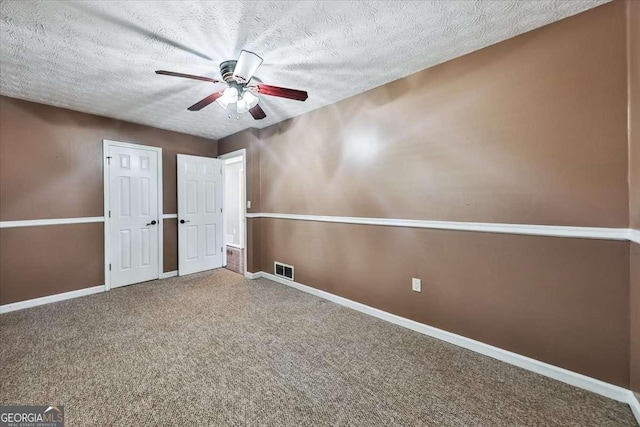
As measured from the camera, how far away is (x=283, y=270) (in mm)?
4023

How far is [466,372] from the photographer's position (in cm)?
197

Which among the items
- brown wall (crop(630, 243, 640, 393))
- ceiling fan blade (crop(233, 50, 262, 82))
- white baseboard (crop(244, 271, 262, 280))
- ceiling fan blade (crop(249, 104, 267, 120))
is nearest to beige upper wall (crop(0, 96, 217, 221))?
white baseboard (crop(244, 271, 262, 280))

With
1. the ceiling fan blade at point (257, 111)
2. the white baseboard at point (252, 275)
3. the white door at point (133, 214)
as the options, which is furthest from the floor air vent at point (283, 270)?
the ceiling fan blade at point (257, 111)

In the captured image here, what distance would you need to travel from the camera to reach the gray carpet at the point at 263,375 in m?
1.58

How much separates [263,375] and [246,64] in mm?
2258

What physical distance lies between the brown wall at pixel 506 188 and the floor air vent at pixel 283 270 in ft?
3.01

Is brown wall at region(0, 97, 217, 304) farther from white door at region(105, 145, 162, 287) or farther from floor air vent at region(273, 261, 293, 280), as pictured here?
floor air vent at region(273, 261, 293, 280)

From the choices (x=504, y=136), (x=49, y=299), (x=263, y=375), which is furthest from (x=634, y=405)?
(x=49, y=299)

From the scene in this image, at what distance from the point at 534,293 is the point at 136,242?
479cm

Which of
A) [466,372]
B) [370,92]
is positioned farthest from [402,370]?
[370,92]

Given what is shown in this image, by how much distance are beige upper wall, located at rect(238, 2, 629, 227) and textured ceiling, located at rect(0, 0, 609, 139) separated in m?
0.19

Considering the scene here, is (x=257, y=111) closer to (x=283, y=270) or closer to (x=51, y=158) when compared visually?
(x=283, y=270)

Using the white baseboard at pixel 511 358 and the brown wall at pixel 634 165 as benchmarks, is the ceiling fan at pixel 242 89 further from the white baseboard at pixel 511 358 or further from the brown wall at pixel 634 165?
the white baseboard at pixel 511 358

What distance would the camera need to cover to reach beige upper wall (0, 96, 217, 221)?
10.1 feet
